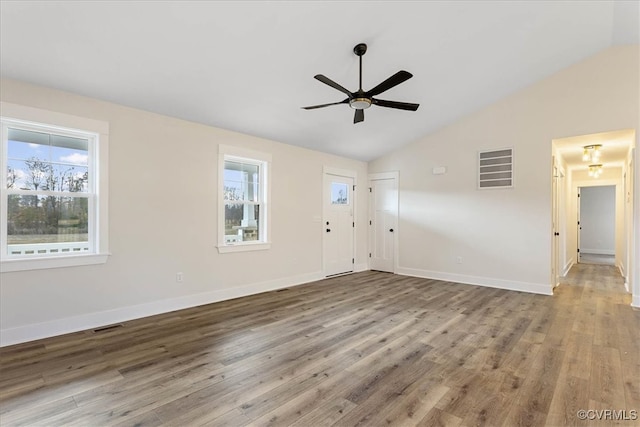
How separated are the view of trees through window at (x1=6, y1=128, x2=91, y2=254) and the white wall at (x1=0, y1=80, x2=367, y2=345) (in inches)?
11.9

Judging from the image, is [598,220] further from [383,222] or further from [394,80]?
[394,80]

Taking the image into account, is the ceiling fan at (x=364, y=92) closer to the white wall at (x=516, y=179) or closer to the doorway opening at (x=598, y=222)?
the white wall at (x=516, y=179)

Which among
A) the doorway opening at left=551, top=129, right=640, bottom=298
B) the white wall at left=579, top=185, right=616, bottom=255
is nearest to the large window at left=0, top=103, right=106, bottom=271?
the doorway opening at left=551, top=129, right=640, bottom=298

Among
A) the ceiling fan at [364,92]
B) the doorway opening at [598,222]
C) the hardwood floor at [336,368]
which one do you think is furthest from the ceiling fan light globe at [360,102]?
the doorway opening at [598,222]

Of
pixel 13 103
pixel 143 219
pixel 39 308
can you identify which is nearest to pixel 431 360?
pixel 143 219

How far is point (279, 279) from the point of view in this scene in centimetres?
554

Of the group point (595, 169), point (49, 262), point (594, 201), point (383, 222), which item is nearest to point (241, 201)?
point (49, 262)

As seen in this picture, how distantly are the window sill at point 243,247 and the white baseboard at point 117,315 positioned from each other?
1.94 feet

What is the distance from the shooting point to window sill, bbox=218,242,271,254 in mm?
4727

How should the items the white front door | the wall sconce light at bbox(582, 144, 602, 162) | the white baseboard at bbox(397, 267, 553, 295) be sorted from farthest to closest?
the white front door, the wall sconce light at bbox(582, 144, 602, 162), the white baseboard at bbox(397, 267, 553, 295)

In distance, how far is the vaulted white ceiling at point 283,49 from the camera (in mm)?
2711

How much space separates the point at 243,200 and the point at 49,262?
101 inches

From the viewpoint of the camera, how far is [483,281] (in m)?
5.71

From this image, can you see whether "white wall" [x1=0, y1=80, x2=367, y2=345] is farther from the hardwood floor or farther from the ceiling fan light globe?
the ceiling fan light globe
